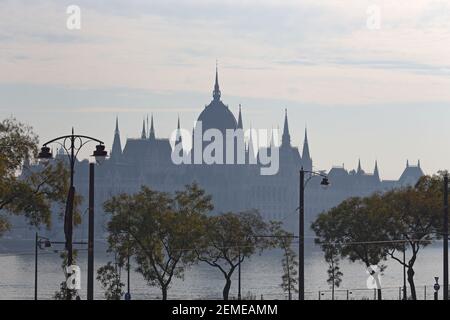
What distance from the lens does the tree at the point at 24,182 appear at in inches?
1850

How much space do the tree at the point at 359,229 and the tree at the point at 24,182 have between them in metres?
19.1

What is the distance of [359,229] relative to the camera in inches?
2586

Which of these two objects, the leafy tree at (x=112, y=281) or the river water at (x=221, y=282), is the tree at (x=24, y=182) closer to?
the leafy tree at (x=112, y=281)

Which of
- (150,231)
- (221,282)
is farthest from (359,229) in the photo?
(221,282)

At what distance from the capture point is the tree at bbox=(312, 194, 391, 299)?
6431 cm

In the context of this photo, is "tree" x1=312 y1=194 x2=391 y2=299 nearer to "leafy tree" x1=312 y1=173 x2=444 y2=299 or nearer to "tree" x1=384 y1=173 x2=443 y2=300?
"leafy tree" x1=312 y1=173 x2=444 y2=299

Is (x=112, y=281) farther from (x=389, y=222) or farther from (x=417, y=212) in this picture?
(x=417, y=212)

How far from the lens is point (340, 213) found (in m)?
68.0

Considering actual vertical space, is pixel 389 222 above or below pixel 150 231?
above

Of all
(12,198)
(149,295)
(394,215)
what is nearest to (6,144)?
(12,198)

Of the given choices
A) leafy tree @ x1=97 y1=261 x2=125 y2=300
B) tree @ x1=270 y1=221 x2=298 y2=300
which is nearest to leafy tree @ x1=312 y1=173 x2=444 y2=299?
tree @ x1=270 y1=221 x2=298 y2=300

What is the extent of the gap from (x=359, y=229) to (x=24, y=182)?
22.7 meters
